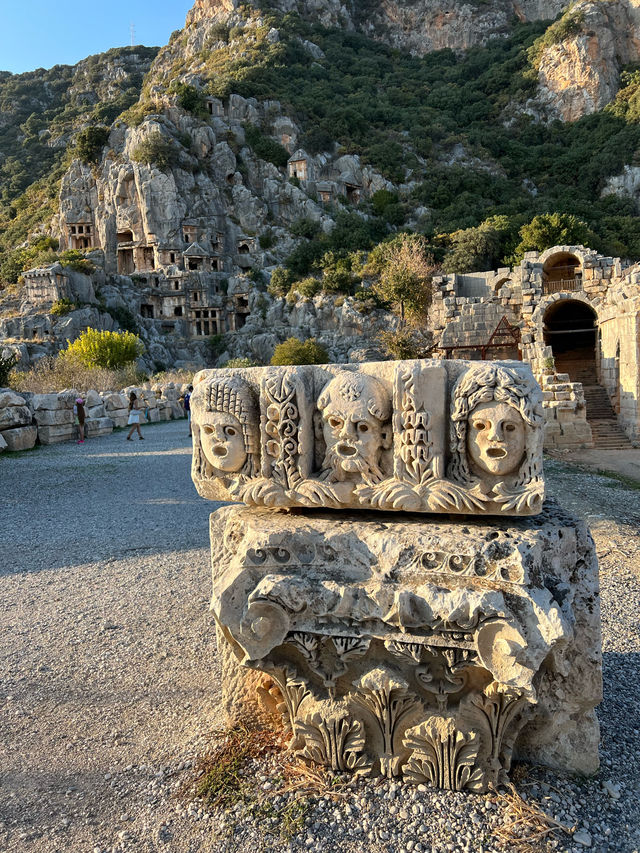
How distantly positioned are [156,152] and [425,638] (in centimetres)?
5079

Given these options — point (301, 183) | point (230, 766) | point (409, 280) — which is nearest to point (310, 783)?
point (230, 766)

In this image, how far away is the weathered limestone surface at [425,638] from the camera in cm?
199

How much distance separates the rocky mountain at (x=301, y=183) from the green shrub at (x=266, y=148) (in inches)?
6.5

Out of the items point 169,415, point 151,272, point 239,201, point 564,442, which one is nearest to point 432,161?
point 239,201

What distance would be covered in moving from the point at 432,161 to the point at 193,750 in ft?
175

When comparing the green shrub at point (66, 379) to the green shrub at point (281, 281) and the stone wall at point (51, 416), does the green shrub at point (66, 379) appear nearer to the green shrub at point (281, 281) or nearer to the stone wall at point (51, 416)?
the stone wall at point (51, 416)

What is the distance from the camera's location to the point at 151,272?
142ft

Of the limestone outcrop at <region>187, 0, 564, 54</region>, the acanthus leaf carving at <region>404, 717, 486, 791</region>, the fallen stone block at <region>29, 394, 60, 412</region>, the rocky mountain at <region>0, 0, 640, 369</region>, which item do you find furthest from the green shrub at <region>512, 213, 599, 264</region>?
the limestone outcrop at <region>187, 0, 564, 54</region>

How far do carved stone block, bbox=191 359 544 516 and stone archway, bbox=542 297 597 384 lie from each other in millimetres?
16937

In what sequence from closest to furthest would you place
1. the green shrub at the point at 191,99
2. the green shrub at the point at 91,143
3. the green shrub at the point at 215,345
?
the green shrub at the point at 215,345 < the green shrub at the point at 191,99 < the green shrub at the point at 91,143

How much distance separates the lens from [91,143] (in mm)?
48906

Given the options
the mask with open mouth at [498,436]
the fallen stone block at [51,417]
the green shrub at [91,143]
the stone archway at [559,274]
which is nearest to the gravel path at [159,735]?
the mask with open mouth at [498,436]

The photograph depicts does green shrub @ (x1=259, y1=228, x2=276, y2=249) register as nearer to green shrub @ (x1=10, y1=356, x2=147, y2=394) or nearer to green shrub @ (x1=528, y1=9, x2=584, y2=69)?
green shrub @ (x1=10, y1=356, x2=147, y2=394)

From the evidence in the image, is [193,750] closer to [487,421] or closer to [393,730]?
[393,730]
